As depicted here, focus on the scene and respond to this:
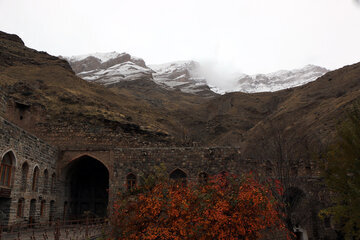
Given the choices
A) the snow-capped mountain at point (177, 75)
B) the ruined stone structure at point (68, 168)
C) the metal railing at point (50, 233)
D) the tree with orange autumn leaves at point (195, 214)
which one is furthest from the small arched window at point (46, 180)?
the snow-capped mountain at point (177, 75)

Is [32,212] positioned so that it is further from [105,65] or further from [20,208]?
[105,65]

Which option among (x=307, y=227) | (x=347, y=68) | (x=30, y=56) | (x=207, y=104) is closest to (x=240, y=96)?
(x=207, y=104)

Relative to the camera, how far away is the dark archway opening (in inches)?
957

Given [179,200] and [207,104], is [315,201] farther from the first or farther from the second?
[207,104]

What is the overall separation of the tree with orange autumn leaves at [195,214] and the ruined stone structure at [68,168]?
20.6 feet

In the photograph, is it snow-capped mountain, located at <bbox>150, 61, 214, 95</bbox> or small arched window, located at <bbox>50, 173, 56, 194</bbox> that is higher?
snow-capped mountain, located at <bbox>150, 61, 214, 95</bbox>

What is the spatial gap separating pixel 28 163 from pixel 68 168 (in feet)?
18.3

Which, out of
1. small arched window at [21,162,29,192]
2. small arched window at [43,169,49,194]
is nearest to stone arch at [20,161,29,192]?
small arched window at [21,162,29,192]

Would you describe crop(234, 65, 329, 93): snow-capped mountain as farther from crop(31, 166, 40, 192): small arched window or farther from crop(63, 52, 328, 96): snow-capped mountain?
crop(31, 166, 40, 192): small arched window

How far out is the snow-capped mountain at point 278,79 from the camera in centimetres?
17088

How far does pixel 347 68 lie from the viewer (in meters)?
56.8

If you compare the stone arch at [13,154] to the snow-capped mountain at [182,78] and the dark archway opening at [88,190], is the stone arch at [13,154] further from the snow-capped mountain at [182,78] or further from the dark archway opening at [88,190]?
the snow-capped mountain at [182,78]

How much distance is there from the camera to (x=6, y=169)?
1484 cm

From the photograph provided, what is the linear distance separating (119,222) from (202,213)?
102 inches
